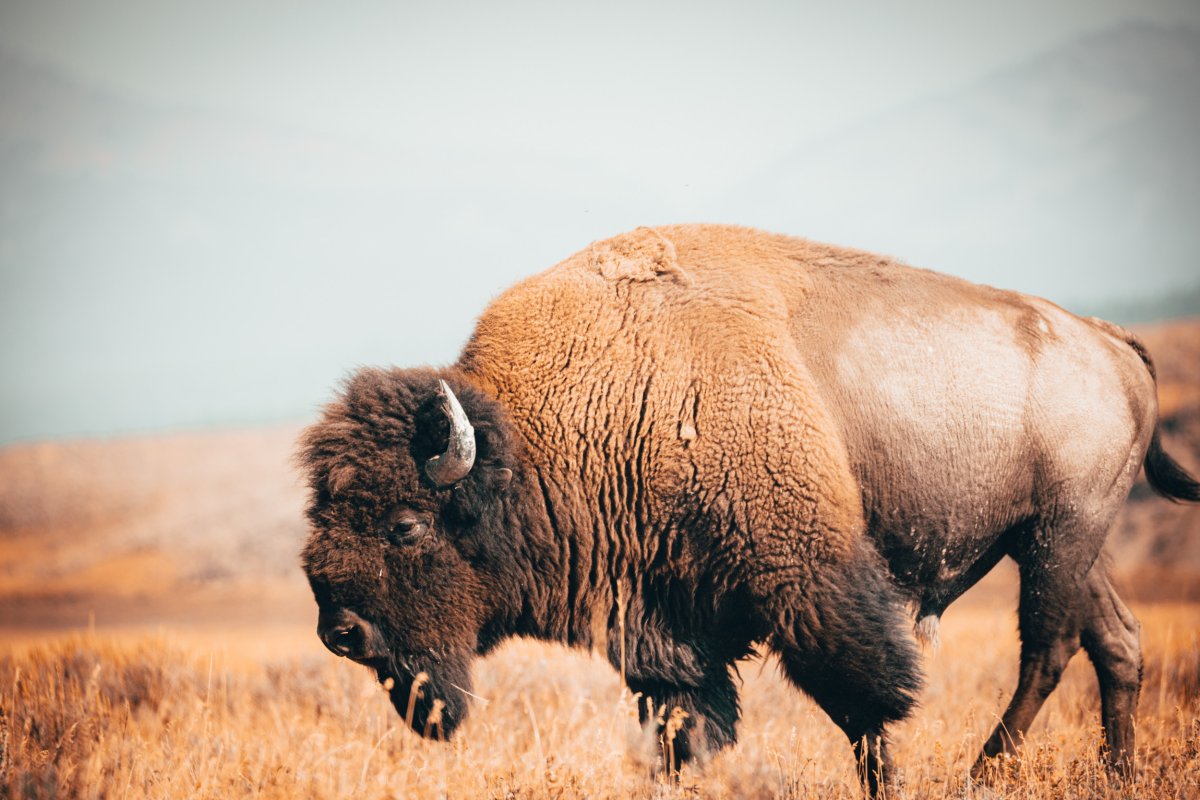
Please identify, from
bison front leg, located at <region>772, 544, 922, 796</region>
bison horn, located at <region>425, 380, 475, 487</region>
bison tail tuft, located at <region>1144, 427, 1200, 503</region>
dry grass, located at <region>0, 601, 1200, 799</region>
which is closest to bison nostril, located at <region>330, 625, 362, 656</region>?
dry grass, located at <region>0, 601, 1200, 799</region>

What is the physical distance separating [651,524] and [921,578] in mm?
1328

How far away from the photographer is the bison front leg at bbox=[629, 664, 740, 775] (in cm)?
455

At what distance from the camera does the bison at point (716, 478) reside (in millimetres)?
4305

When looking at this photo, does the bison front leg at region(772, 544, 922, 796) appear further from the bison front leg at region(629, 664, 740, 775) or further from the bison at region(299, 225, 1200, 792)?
the bison front leg at region(629, 664, 740, 775)

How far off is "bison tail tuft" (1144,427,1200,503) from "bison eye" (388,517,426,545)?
13.3 feet

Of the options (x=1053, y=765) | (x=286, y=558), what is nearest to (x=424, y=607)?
(x=1053, y=765)

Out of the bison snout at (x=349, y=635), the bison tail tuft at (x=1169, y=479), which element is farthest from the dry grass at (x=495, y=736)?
the bison tail tuft at (x=1169, y=479)

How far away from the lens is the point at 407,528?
15.1 ft

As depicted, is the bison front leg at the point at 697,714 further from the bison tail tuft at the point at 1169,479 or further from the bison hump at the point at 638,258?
the bison tail tuft at the point at 1169,479

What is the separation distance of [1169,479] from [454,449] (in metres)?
4.12

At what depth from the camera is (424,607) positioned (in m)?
Answer: 4.64

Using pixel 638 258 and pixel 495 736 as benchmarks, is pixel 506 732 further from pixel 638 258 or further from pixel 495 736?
pixel 638 258

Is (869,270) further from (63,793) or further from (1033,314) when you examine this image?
(63,793)

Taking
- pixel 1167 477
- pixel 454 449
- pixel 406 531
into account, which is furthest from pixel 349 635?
pixel 1167 477
